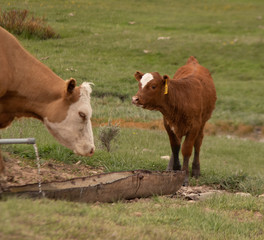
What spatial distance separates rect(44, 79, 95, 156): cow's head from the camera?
6.71 metres

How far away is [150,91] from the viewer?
9.79 metres

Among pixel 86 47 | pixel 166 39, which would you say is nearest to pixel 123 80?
pixel 86 47

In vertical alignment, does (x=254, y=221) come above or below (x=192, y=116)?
below

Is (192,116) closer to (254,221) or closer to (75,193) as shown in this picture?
(254,221)

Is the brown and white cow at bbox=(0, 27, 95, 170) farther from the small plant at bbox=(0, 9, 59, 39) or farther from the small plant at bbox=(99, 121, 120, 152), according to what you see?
the small plant at bbox=(0, 9, 59, 39)

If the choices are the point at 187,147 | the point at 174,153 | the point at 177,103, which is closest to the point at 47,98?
the point at 177,103

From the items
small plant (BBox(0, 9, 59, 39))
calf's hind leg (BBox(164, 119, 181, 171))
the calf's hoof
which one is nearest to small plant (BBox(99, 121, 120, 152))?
calf's hind leg (BBox(164, 119, 181, 171))

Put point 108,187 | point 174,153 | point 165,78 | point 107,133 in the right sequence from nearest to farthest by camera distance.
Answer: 1. point 108,187
2. point 165,78
3. point 174,153
4. point 107,133

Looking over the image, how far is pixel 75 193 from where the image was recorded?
21.1 feet

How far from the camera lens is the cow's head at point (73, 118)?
22.0 ft

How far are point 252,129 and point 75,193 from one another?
1514 cm

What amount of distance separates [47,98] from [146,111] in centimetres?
1302

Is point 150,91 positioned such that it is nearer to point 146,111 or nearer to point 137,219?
point 137,219

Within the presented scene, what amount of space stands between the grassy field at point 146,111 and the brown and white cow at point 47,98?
105 centimetres
